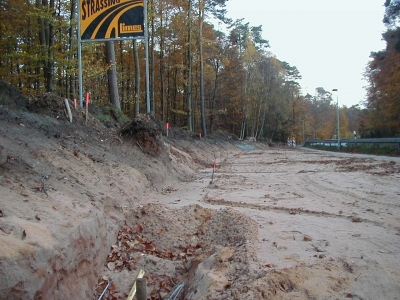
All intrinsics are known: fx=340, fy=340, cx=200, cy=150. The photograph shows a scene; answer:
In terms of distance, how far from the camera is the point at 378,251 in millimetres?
5039

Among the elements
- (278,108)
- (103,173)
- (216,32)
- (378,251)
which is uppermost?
(216,32)

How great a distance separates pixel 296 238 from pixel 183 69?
25.7 m

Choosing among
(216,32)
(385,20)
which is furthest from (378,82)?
(216,32)

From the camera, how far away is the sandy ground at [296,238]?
3.87 m

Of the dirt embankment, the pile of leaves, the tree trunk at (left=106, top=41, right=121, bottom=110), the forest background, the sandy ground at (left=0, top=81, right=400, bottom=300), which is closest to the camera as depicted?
the dirt embankment

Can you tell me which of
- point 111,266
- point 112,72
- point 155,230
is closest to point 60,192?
point 111,266

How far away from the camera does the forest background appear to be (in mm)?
17344

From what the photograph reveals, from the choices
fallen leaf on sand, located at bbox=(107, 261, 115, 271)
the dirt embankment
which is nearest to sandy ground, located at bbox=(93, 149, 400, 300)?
fallen leaf on sand, located at bbox=(107, 261, 115, 271)

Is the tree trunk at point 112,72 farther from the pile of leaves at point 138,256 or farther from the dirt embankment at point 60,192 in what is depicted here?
the pile of leaves at point 138,256

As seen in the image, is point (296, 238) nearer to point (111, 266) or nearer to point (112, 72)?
point (111, 266)

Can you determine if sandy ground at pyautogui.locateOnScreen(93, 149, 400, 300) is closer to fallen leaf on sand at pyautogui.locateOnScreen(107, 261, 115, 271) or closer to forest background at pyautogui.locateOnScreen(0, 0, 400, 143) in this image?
fallen leaf on sand at pyautogui.locateOnScreen(107, 261, 115, 271)

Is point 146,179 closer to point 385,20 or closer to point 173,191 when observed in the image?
point 173,191

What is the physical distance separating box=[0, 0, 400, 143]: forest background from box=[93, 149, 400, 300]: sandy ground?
9.56 metres

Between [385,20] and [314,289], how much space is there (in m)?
27.2
